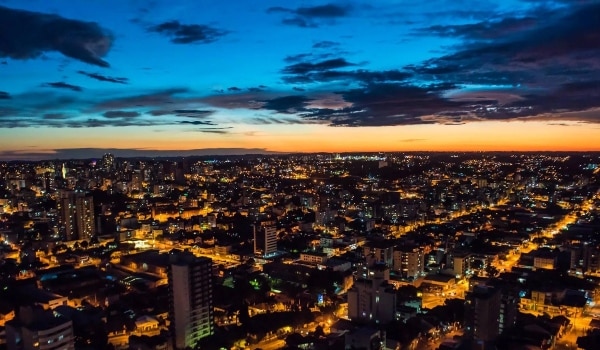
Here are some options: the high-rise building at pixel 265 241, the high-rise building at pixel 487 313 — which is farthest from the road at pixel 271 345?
the high-rise building at pixel 265 241

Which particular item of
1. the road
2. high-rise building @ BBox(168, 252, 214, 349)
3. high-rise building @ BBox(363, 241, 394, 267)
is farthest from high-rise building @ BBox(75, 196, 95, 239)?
the road

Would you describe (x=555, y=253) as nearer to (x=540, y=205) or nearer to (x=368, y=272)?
(x=368, y=272)

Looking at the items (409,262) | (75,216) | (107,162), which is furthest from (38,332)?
(107,162)

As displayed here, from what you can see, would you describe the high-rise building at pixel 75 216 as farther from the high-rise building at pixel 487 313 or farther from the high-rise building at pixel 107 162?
the high-rise building at pixel 107 162

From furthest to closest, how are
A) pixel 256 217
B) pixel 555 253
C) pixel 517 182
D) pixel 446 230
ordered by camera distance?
pixel 517 182 → pixel 256 217 → pixel 446 230 → pixel 555 253

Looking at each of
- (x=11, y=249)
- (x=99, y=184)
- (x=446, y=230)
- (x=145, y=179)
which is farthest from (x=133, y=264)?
(x=145, y=179)
